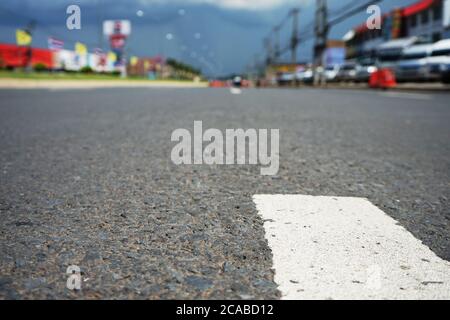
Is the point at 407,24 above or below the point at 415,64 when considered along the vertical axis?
above

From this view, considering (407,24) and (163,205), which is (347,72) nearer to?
(407,24)

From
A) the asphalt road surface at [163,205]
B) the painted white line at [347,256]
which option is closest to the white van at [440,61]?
the asphalt road surface at [163,205]

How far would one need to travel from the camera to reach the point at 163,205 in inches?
71.6

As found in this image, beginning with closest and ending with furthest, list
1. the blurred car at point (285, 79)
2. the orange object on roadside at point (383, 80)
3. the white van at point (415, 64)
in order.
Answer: the white van at point (415, 64) → the orange object on roadside at point (383, 80) → the blurred car at point (285, 79)

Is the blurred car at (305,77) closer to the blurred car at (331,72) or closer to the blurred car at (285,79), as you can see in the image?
the blurred car at (285,79)

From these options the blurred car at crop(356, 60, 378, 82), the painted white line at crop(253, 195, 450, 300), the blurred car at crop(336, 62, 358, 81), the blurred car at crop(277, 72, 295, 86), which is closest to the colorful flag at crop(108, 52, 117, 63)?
the blurred car at crop(277, 72, 295, 86)

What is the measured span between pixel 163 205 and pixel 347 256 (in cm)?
88

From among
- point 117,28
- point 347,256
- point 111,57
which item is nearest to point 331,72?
point 347,256

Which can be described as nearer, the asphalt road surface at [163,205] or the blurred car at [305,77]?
the asphalt road surface at [163,205]

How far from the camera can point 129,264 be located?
47.3 inches

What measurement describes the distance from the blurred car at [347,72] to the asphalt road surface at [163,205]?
29256mm

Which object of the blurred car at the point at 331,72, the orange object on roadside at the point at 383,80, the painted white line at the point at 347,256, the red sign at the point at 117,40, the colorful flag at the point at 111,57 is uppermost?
the red sign at the point at 117,40

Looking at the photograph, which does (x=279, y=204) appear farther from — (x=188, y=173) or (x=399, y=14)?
(x=399, y=14)

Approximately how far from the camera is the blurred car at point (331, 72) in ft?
118
